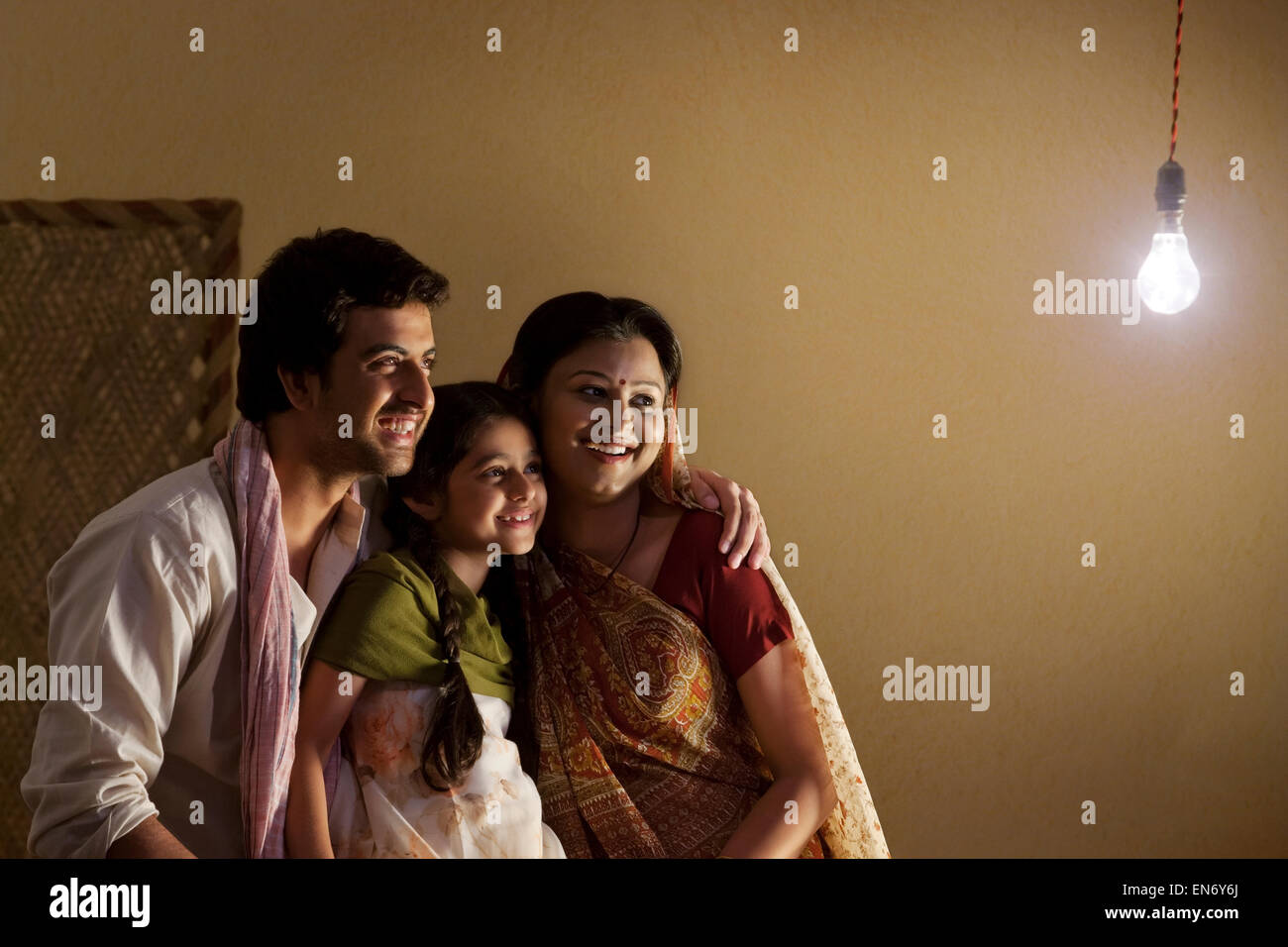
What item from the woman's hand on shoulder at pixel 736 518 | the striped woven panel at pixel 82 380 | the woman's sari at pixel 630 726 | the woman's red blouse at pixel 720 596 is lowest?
the woman's sari at pixel 630 726

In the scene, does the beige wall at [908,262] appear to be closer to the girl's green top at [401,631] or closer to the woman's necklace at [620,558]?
the woman's necklace at [620,558]

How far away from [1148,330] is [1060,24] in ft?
1.99

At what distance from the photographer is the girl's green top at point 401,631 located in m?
1.44

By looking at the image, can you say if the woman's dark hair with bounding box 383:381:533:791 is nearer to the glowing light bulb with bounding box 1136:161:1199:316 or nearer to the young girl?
the young girl

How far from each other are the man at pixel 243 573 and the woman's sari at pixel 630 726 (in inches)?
6.8

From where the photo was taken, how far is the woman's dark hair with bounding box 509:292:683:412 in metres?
1.59

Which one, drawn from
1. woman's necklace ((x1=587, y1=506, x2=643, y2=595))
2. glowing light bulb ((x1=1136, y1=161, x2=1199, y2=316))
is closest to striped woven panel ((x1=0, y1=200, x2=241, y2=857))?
woman's necklace ((x1=587, y1=506, x2=643, y2=595))

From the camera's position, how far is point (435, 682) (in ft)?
4.76

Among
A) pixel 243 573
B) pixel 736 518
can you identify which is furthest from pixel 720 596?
pixel 243 573

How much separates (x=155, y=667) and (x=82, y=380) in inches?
→ 36.3

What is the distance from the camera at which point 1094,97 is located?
223 centimetres

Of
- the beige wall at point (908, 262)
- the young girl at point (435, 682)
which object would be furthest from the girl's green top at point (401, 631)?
the beige wall at point (908, 262)

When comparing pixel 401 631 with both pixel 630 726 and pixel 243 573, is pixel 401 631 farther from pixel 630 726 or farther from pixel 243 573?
pixel 630 726

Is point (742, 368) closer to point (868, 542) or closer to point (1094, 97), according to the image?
point (868, 542)
